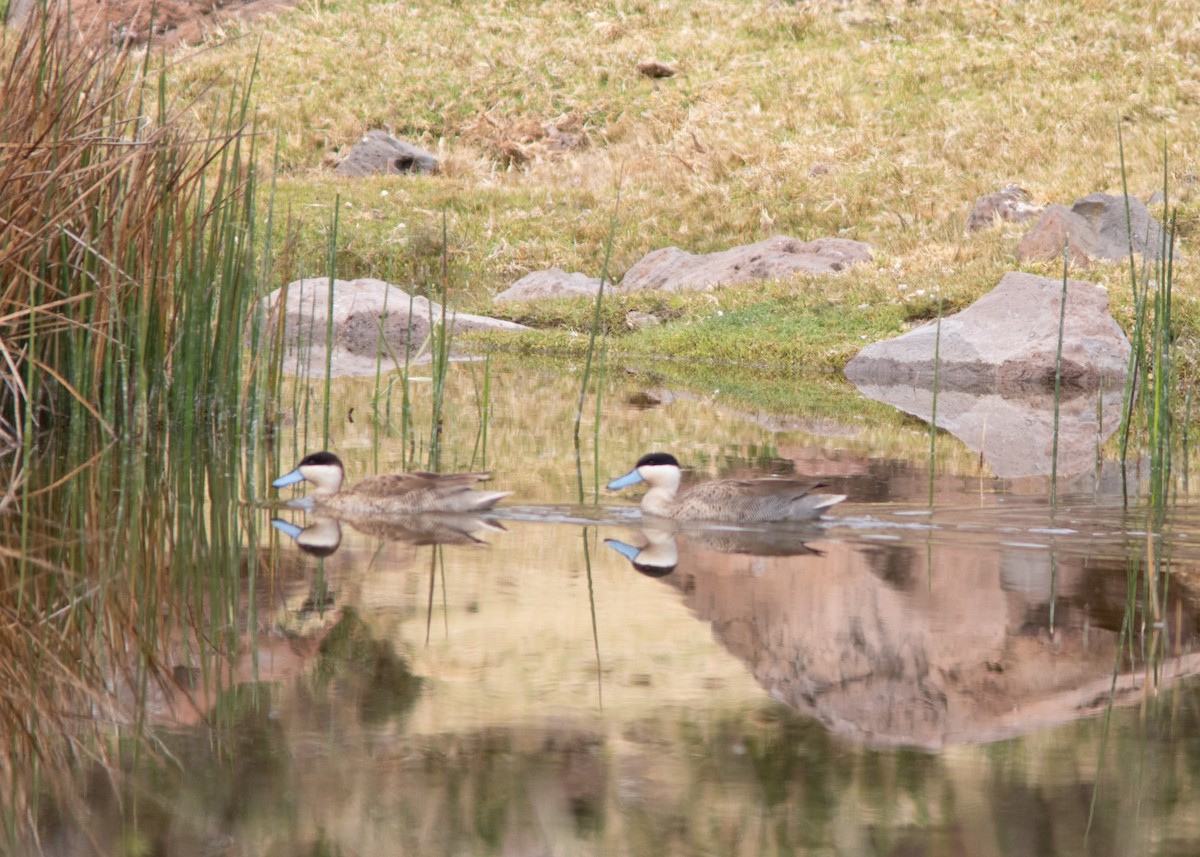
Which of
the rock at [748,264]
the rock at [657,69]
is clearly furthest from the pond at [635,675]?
the rock at [657,69]

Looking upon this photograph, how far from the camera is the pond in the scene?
139 inches

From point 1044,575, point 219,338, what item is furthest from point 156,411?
point 1044,575

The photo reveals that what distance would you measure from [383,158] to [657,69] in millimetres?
7866

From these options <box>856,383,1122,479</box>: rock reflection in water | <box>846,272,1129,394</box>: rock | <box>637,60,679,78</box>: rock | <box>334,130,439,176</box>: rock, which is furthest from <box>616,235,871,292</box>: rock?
<box>637,60,679,78</box>: rock

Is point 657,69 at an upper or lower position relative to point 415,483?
upper

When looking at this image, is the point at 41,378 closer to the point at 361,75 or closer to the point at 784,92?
the point at 784,92

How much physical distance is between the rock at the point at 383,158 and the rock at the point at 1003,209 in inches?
452

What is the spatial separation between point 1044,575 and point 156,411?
5.40 m

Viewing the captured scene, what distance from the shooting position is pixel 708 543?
24.5 ft

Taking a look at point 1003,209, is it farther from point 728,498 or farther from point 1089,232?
point 728,498

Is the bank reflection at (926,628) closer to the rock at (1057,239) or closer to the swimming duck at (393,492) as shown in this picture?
the swimming duck at (393,492)

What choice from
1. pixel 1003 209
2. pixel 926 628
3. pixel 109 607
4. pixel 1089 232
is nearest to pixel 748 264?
pixel 1003 209

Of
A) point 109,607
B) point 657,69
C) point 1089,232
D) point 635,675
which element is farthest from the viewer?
point 657,69

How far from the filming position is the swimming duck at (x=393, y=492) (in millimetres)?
7742
